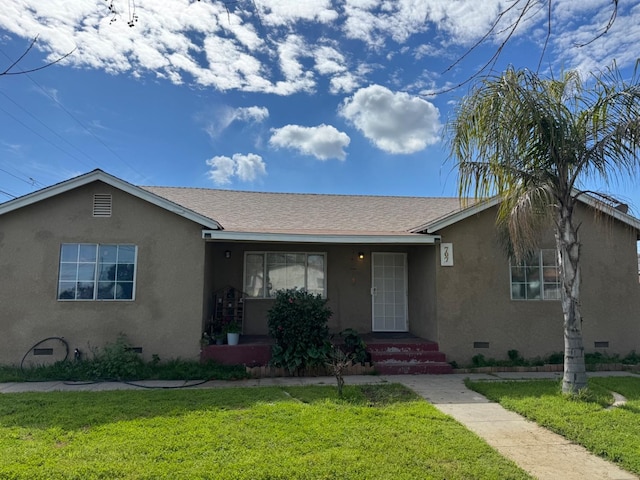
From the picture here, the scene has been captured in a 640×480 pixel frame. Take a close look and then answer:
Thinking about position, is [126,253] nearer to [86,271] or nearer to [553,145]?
[86,271]

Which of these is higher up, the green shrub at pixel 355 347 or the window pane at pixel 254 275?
the window pane at pixel 254 275

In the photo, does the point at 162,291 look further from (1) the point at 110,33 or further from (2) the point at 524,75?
(2) the point at 524,75

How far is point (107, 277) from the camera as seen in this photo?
8.49m

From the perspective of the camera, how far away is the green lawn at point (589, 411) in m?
4.40

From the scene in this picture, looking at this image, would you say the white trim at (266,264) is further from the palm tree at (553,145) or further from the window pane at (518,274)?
the palm tree at (553,145)

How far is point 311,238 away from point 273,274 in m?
2.23

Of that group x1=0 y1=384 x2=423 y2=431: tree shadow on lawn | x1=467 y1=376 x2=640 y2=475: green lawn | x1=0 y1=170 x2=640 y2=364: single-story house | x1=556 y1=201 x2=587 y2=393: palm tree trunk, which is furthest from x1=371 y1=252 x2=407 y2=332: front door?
x1=556 y1=201 x2=587 y2=393: palm tree trunk

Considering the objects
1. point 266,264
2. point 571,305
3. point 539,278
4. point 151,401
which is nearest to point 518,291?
point 539,278

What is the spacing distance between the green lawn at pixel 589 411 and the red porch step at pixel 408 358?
122cm

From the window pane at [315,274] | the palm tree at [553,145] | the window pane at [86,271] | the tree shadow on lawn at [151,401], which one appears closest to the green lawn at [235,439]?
the tree shadow on lawn at [151,401]

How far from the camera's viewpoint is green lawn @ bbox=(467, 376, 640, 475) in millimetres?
4402

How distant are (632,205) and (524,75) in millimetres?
2913

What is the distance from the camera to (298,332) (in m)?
A: 8.17

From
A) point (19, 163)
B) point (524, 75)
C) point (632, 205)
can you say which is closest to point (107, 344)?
point (524, 75)
